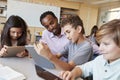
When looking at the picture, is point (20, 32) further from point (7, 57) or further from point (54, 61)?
point (54, 61)

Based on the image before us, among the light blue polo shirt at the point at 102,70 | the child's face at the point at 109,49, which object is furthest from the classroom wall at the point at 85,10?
the child's face at the point at 109,49

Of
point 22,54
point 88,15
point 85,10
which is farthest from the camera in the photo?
point 88,15

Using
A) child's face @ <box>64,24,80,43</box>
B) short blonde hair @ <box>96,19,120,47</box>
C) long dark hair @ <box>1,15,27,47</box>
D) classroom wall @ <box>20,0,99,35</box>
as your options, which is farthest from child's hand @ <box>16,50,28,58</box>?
classroom wall @ <box>20,0,99,35</box>

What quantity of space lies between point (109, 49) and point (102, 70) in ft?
0.48

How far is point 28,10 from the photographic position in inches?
214

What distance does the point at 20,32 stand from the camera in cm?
189

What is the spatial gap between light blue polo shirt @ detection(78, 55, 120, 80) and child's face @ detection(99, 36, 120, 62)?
1.4 inches

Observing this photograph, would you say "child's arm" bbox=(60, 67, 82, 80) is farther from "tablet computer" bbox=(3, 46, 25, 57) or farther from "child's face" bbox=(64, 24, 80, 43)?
"tablet computer" bbox=(3, 46, 25, 57)

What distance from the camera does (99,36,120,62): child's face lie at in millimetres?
967

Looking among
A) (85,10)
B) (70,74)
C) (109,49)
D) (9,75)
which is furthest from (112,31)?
(85,10)

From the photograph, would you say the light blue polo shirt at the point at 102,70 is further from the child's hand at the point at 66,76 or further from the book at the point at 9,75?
the book at the point at 9,75

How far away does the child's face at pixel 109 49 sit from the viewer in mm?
967

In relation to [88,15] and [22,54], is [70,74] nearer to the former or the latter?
[22,54]

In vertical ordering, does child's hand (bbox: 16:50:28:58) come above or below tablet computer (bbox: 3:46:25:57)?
below
